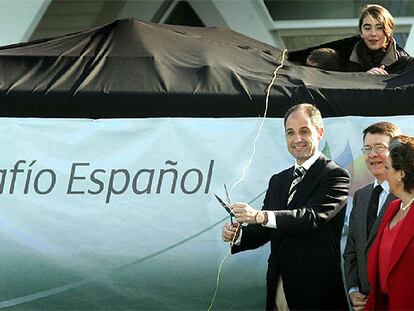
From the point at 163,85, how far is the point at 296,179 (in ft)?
3.84

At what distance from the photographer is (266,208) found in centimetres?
548

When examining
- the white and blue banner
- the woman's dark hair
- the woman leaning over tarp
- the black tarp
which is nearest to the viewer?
the woman's dark hair

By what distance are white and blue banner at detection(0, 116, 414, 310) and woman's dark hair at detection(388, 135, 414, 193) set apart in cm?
137

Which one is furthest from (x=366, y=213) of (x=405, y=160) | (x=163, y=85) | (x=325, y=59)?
(x=325, y=59)

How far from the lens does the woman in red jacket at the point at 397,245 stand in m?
4.58

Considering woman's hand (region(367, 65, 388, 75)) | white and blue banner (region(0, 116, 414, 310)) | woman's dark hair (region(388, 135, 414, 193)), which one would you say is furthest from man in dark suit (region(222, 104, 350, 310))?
woman's hand (region(367, 65, 388, 75))

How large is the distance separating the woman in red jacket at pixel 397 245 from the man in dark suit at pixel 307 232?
396 mm

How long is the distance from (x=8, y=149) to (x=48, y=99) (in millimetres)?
468

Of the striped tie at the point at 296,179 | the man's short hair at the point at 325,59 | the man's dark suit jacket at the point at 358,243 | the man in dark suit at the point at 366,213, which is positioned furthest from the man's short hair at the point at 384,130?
the man's short hair at the point at 325,59

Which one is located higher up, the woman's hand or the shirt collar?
the woman's hand

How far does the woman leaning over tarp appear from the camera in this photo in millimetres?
6469

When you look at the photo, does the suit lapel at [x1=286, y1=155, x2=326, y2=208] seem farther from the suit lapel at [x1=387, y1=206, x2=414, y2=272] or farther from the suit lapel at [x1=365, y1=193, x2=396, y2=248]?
the suit lapel at [x1=387, y1=206, x2=414, y2=272]

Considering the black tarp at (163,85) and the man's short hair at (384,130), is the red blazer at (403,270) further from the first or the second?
the black tarp at (163,85)

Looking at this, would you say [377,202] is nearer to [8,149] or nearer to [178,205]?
[178,205]
